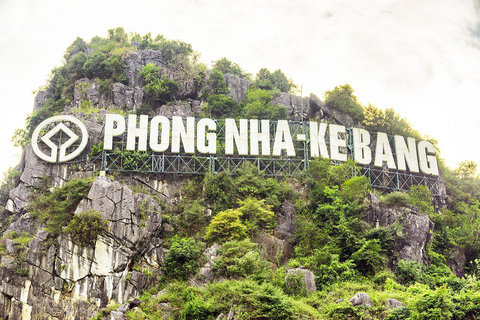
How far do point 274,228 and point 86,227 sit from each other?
14.5 m

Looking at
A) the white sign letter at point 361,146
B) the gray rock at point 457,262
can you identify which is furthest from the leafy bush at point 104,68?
the gray rock at point 457,262

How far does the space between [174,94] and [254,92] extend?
325 inches

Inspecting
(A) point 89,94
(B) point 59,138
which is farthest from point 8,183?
(A) point 89,94

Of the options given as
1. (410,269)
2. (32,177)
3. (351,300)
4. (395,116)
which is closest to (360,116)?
(395,116)

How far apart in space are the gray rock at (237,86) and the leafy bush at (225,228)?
777 inches

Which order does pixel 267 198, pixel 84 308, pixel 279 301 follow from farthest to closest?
pixel 267 198, pixel 84 308, pixel 279 301

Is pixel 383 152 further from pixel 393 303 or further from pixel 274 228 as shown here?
pixel 393 303

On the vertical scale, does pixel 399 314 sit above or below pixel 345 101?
below

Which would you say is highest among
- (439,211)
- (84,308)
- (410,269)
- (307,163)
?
(307,163)

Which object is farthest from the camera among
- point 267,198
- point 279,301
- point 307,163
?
point 307,163

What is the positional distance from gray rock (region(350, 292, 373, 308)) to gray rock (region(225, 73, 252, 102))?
30515 millimetres

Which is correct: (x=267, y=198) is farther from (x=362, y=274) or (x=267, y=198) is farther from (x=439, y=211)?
(x=439, y=211)

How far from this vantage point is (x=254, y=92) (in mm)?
62125

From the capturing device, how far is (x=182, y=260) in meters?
44.0
